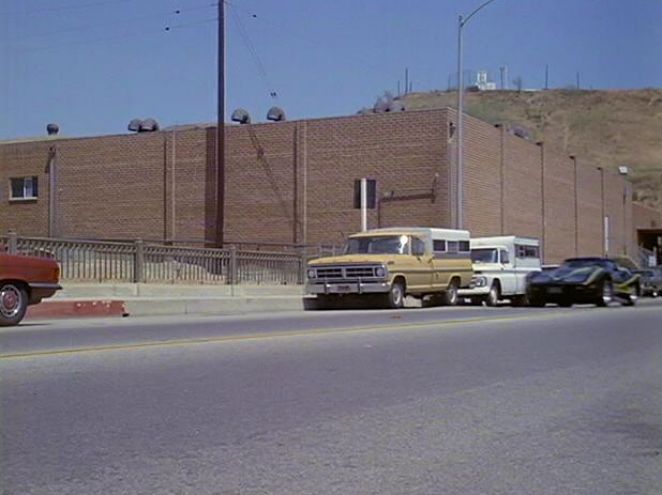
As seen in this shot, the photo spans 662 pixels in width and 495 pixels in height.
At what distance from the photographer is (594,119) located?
423ft

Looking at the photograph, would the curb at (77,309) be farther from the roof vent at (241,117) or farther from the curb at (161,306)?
the roof vent at (241,117)

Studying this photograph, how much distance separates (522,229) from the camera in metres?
52.2

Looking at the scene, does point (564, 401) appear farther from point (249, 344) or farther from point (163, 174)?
point (163, 174)

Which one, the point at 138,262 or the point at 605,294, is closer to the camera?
the point at 138,262

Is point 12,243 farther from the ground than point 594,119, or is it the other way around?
point 594,119

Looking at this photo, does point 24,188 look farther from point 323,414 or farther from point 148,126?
point 323,414

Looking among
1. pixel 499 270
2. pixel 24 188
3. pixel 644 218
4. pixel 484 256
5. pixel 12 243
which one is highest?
pixel 24 188

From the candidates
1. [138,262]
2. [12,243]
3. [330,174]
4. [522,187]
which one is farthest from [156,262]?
[522,187]

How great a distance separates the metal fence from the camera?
24516mm

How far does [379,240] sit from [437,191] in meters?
14.7

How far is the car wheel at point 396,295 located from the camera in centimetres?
2816

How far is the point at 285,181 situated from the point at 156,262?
2032cm

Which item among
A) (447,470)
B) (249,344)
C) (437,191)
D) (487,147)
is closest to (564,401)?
(447,470)

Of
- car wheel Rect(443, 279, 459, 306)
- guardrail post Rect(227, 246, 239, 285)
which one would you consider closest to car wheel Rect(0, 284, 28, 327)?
guardrail post Rect(227, 246, 239, 285)
